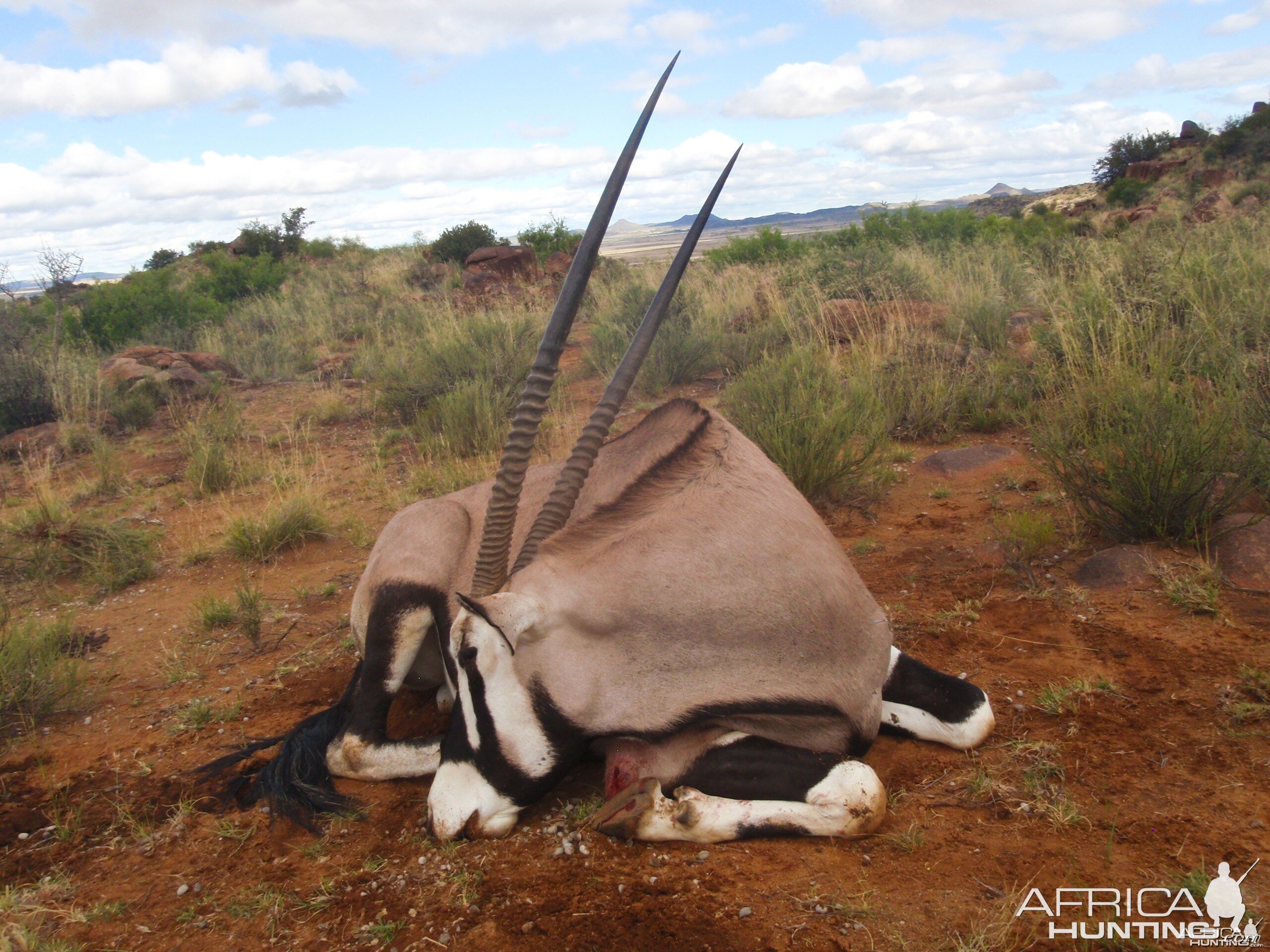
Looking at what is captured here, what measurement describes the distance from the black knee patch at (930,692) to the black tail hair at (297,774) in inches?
74.2

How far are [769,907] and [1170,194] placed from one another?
23132mm

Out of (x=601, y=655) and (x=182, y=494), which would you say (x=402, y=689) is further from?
(x=182, y=494)

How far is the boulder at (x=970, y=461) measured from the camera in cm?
548

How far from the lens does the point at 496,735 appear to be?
7.77 feet

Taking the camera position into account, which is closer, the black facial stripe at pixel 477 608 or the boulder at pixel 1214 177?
the black facial stripe at pixel 477 608

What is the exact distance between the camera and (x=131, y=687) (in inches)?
157

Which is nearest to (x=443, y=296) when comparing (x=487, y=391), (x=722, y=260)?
(x=722, y=260)

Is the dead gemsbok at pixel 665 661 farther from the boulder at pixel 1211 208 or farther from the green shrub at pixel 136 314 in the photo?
the green shrub at pixel 136 314

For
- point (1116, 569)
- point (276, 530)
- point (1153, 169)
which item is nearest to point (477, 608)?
point (1116, 569)

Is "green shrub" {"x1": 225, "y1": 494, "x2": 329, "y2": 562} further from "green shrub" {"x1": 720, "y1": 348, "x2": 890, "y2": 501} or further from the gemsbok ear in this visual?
the gemsbok ear

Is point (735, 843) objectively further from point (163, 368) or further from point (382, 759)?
point (163, 368)

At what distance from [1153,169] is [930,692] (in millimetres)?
28982

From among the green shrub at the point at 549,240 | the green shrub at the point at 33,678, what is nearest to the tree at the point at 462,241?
the green shrub at the point at 549,240

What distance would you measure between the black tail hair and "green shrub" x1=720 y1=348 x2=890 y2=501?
2.94 meters
